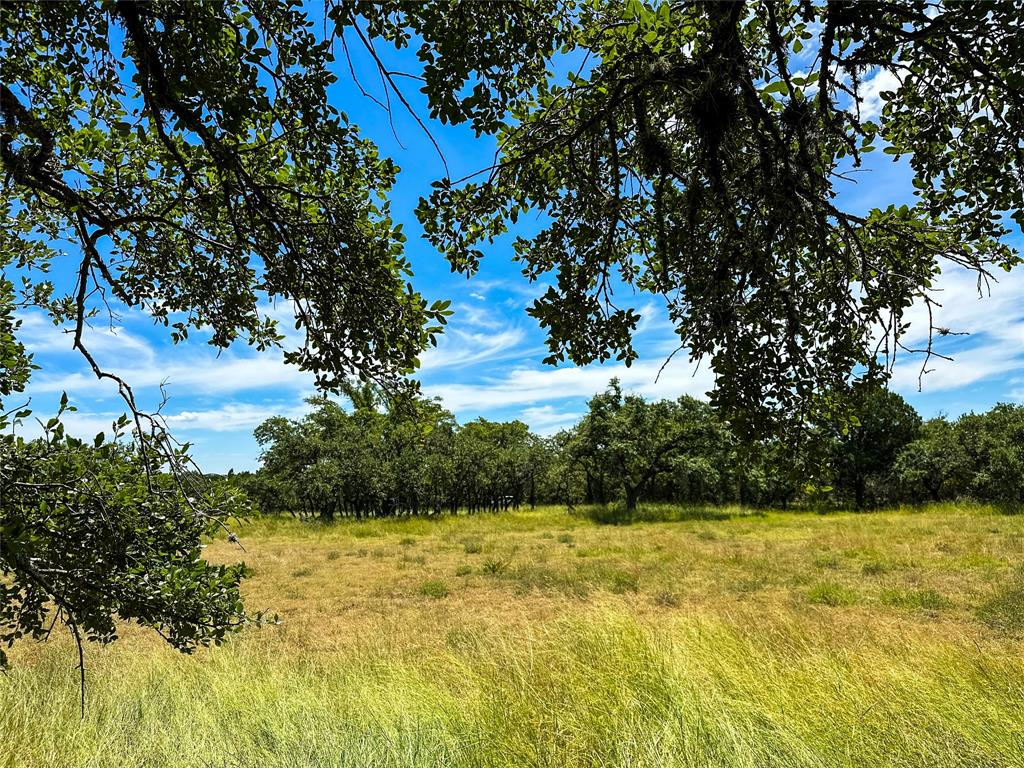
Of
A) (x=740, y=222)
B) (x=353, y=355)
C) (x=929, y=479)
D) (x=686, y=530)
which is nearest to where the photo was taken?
(x=353, y=355)

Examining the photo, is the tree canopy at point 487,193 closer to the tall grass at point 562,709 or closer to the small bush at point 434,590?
the tall grass at point 562,709

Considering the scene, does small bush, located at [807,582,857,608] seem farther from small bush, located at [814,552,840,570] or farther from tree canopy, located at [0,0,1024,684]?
tree canopy, located at [0,0,1024,684]

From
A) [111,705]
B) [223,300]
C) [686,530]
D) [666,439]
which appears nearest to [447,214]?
[223,300]

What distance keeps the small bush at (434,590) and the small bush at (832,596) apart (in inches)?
366

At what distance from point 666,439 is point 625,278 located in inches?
1335

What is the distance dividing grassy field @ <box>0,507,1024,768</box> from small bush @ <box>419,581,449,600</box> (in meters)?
1.31

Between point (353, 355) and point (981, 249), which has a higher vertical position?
point (981, 249)

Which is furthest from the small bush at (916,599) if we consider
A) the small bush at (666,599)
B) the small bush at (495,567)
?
the small bush at (495,567)

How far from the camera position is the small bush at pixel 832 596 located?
36.4 feet

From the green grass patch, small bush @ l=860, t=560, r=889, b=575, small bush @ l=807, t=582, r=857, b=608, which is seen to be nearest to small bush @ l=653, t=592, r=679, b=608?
small bush @ l=807, t=582, r=857, b=608

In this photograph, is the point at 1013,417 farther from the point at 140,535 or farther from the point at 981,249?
the point at 140,535

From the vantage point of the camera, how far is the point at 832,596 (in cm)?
1144

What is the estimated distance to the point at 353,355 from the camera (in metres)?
2.78

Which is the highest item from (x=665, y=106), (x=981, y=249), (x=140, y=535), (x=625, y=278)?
(x=665, y=106)
